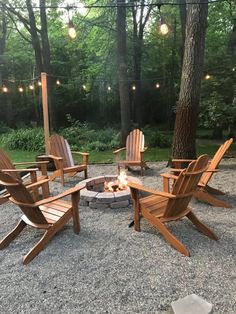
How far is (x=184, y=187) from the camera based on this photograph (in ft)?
8.54

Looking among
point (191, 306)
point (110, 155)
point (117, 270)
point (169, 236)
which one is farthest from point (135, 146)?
point (191, 306)

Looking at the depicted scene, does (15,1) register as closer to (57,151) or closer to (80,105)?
(80,105)

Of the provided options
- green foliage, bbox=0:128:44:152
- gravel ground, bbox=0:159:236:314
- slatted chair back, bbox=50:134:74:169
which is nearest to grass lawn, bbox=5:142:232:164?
green foliage, bbox=0:128:44:152

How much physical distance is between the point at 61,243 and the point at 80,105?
11854mm

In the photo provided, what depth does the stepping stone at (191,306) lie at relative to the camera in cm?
176

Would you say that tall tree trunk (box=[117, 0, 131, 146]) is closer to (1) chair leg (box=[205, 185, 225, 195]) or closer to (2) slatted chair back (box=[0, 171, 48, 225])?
(1) chair leg (box=[205, 185, 225, 195])

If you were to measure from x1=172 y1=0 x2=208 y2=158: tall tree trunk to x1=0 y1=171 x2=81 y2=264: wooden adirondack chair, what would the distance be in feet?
8.39

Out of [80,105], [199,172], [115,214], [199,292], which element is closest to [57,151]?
[115,214]

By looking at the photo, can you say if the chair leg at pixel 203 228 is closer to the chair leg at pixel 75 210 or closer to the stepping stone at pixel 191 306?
the stepping stone at pixel 191 306

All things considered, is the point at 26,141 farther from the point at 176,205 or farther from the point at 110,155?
the point at 176,205

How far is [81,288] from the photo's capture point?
6.89ft

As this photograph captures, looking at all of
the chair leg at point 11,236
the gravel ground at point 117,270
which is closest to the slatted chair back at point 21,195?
the chair leg at point 11,236

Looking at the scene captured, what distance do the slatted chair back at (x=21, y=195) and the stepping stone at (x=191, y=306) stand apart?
1.46 metres

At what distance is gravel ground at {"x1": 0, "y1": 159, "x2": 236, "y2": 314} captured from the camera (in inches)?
76.5
